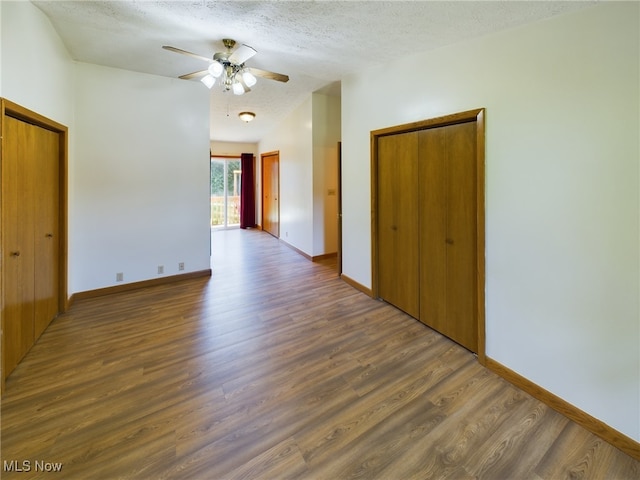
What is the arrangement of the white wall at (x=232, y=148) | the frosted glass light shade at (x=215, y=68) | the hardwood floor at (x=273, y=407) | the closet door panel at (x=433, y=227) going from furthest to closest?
the white wall at (x=232, y=148) < the closet door panel at (x=433, y=227) < the frosted glass light shade at (x=215, y=68) < the hardwood floor at (x=273, y=407)

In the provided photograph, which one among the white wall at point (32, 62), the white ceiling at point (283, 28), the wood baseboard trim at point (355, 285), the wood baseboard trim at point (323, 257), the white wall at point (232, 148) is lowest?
the wood baseboard trim at point (355, 285)

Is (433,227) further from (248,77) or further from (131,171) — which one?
(131,171)

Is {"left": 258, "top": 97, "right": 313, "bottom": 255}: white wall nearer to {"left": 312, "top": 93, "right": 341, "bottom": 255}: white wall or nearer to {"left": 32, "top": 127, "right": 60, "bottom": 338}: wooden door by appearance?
{"left": 312, "top": 93, "right": 341, "bottom": 255}: white wall

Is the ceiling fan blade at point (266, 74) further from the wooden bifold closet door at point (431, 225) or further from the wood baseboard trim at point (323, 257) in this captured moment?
the wood baseboard trim at point (323, 257)

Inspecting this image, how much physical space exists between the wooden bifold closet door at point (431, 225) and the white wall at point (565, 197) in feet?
0.65

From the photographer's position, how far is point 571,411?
176 cm

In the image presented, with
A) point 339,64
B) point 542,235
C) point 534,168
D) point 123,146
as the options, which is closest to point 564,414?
point 542,235

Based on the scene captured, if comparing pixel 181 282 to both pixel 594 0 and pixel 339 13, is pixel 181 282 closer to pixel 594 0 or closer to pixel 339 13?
pixel 339 13

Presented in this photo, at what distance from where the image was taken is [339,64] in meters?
3.19

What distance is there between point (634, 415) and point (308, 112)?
201 inches

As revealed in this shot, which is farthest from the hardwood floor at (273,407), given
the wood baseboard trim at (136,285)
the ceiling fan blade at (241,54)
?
the ceiling fan blade at (241,54)

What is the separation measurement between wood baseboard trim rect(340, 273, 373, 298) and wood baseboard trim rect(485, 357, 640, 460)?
1.56 metres

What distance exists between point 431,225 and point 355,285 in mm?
1477

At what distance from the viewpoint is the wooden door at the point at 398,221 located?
2920mm
